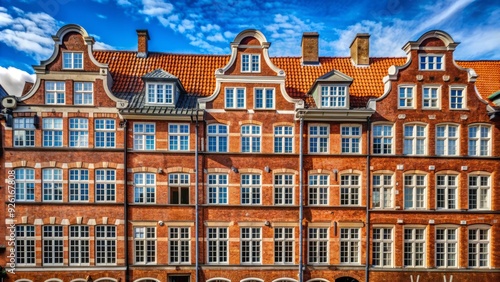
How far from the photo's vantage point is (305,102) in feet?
59.5

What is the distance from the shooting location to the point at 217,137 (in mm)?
17516

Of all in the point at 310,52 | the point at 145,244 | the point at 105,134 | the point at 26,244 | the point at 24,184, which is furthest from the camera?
the point at 310,52

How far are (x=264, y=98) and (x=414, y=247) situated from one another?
1326cm

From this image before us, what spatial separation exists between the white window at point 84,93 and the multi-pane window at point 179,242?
942cm

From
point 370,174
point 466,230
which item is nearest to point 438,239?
point 466,230

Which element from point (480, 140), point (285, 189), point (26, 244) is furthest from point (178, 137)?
point (480, 140)

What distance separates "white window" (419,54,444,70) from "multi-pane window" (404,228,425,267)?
1031 centimetres

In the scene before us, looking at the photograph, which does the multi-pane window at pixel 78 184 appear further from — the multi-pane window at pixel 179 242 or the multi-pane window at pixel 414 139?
the multi-pane window at pixel 414 139

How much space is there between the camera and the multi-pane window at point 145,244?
17094mm

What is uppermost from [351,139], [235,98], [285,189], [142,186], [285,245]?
[235,98]

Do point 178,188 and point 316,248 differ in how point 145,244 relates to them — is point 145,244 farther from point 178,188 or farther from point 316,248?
point 316,248

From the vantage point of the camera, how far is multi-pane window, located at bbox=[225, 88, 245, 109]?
17578 mm

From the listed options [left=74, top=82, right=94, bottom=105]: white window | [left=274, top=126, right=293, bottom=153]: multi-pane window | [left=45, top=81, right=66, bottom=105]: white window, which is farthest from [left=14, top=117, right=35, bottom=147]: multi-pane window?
[left=274, top=126, right=293, bottom=153]: multi-pane window

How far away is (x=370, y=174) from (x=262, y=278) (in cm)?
936
